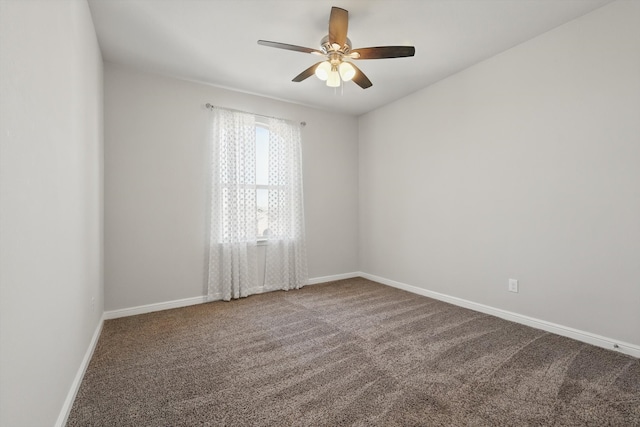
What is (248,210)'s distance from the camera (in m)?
3.81

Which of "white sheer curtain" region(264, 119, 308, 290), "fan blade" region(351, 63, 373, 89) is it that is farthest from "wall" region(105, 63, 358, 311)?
"fan blade" region(351, 63, 373, 89)

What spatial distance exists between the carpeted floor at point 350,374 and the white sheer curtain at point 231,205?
64 cm

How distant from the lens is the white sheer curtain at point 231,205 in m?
3.57

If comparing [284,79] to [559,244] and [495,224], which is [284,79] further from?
[559,244]

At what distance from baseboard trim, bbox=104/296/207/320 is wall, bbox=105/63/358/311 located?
1.8 inches

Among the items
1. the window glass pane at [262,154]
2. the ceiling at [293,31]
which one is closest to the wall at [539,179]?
the ceiling at [293,31]

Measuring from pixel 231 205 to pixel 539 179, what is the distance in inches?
127

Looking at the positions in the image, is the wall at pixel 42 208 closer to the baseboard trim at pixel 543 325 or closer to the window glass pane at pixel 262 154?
the window glass pane at pixel 262 154

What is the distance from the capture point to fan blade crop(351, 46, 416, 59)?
2.19 m

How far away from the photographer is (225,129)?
3.64 meters

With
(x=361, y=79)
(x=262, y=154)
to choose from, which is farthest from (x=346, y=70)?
(x=262, y=154)

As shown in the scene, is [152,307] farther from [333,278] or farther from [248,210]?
[333,278]

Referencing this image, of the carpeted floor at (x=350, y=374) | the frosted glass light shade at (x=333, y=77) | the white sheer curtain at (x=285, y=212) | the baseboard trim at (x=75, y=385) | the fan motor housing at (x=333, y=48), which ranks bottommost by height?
the carpeted floor at (x=350, y=374)

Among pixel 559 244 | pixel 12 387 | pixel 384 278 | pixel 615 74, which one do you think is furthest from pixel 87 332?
pixel 615 74
